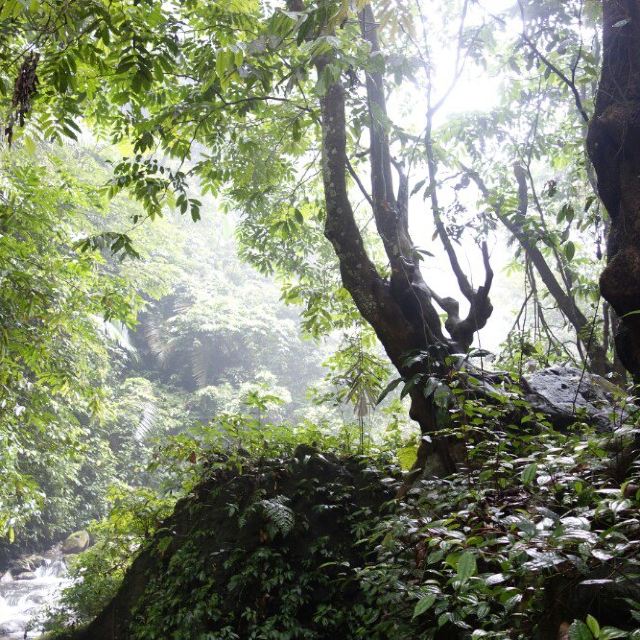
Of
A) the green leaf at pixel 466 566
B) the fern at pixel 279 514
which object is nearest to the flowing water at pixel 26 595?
the fern at pixel 279 514

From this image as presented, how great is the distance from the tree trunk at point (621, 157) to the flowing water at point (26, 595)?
890 centimetres

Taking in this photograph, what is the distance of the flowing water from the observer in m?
9.04

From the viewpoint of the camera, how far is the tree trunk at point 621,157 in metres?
2.86

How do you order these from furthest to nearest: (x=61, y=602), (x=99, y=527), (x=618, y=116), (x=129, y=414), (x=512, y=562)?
1. (x=129, y=414)
2. (x=99, y=527)
3. (x=61, y=602)
4. (x=618, y=116)
5. (x=512, y=562)

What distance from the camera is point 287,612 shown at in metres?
3.35

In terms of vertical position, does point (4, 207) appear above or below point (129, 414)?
below

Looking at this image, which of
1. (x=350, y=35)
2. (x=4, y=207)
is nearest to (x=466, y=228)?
(x=350, y=35)

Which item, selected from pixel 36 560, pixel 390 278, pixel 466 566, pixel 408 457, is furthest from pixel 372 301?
pixel 36 560

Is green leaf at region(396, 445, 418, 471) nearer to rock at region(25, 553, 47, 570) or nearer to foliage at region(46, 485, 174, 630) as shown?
foliage at region(46, 485, 174, 630)

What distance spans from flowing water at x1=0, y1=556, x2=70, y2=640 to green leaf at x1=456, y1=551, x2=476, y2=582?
28.7 ft

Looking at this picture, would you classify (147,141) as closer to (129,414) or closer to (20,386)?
(20,386)

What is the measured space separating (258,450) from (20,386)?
305cm

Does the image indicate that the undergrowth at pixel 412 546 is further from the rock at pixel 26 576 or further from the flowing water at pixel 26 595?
the rock at pixel 26 576

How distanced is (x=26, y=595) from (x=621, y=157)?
1322cm
